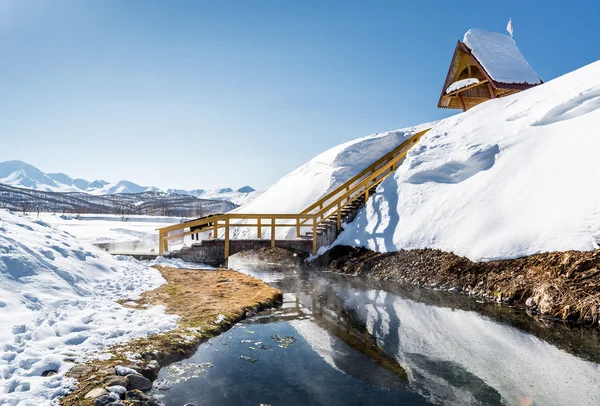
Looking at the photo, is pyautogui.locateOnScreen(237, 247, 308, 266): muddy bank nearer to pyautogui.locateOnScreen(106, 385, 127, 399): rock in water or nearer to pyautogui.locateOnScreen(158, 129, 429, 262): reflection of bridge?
pyautogui.locateOnScreen(158, 129, 429, 262): reflection of bridge

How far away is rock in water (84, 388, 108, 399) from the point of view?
167 inches

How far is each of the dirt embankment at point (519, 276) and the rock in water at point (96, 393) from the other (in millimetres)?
8463

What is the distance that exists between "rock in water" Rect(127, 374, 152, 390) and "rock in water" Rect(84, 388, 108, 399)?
1.50 ft

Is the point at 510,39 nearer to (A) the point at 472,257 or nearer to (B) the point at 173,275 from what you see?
(A) the point at 472,257

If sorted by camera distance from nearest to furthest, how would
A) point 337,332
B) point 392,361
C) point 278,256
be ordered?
point 392,361
point 337,332
point 278,256

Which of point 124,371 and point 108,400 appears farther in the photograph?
point 124,371

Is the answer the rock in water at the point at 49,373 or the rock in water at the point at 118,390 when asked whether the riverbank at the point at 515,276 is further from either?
the rock in water at the point at 49,373

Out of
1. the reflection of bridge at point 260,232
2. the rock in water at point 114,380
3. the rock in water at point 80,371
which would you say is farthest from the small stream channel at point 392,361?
the reflection of bridge at point 260,232

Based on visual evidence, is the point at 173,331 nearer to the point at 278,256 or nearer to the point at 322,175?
the point at 278,256

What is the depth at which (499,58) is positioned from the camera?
21.9 m

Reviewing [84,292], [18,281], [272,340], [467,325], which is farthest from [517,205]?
[18,281]

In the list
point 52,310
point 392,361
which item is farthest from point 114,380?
point 392,361

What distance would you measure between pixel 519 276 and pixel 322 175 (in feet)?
65.2

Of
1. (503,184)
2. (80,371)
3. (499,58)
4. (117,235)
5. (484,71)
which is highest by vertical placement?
(499,58)
